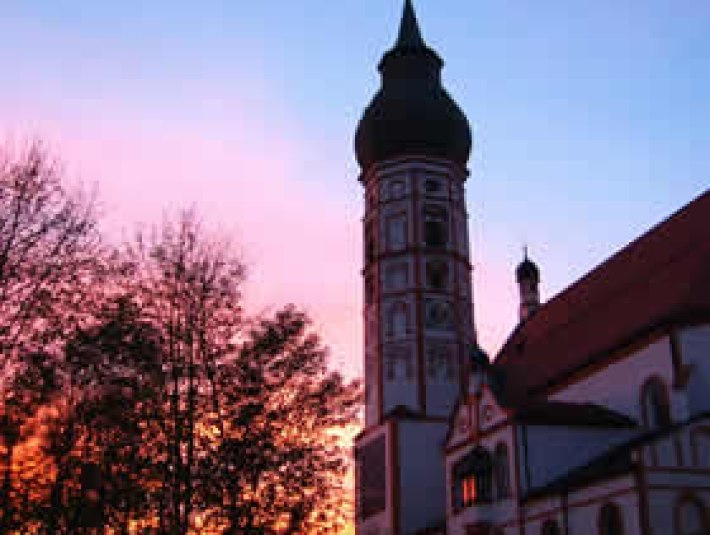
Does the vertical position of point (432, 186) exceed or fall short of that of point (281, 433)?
it exceeds it

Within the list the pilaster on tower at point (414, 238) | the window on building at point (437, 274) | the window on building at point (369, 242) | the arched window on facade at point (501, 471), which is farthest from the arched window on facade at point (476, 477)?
the window on building at point (369, 242)

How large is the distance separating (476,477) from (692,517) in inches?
388

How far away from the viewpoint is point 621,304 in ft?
133

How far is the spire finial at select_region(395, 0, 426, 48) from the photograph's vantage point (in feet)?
191

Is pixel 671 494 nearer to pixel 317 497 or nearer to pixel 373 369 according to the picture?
pixel 317 497

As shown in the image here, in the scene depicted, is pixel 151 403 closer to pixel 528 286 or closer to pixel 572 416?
pixel 572 416

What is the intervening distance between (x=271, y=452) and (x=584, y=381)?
2150cm

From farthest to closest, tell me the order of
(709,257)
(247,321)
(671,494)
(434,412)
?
(434,412)
(709,257)
(671,494)
(247,321)

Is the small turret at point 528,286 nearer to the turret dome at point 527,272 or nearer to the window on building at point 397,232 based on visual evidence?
the turret dome at point 527,272

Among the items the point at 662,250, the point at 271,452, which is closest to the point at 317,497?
the point at 271,452

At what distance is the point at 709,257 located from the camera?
3594 centimetres

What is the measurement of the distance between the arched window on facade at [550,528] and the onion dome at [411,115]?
83.7 ft

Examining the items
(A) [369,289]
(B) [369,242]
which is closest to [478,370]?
(A) [369,289]

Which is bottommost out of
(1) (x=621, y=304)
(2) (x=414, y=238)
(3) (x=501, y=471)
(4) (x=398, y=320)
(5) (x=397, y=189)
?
(3) (x=501, y=471)
